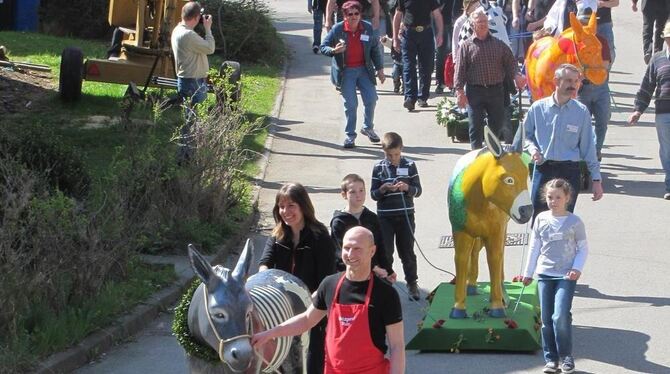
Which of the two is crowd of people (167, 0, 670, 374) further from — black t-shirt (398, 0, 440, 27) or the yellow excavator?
the yellow excavator

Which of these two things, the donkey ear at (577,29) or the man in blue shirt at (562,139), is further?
the donkey ear at (577,29)

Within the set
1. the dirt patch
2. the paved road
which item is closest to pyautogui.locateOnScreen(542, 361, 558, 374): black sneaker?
the paved road

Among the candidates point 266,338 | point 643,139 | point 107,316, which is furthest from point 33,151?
point 643,139

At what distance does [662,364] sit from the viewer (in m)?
9.28

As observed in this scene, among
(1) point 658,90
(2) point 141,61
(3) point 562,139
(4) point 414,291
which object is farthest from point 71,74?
(3) point 562,139

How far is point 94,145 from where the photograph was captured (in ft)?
52.7

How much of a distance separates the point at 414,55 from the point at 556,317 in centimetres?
1089

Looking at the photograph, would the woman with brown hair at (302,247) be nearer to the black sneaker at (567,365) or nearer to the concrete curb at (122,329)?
the concrete curb at (122,329)

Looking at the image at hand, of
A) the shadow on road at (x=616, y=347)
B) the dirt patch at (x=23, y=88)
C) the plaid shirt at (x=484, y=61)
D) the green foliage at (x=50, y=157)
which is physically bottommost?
the shadow on road at (x=616, y=347)

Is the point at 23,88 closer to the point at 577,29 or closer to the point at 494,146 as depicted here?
the point at 577,29

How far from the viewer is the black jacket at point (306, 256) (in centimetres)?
825

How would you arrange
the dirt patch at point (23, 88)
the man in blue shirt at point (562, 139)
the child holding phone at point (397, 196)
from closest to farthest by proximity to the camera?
the child holding phone at point (397, 196), the man in blue shirt at point (562, 139), the dirt patch at point (23, 88)

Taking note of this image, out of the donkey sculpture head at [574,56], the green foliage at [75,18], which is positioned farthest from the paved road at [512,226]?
the green foliage at [75,18]

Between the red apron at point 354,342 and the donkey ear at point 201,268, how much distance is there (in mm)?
689
